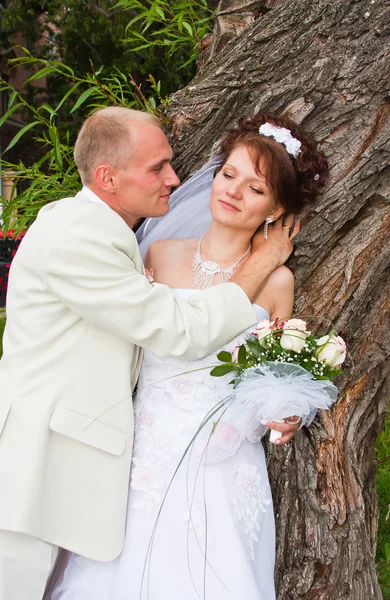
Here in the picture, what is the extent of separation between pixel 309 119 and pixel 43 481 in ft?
6.59

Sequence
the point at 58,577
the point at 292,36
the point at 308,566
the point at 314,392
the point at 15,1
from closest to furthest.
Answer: the point at 314,392 < the point at 58,577 < the point at 308,566 < the point at 292,36 < the point at 15,1

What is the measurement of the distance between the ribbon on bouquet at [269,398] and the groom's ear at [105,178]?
96cm

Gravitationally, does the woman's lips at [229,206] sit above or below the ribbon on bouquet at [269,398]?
above

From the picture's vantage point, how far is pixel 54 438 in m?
2.61

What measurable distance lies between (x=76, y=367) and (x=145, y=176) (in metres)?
0.85

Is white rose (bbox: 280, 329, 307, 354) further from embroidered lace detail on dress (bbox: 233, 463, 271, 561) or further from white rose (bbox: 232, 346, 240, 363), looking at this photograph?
embroidered lace detail on dress (bbox: 233, 463, 271, 561)

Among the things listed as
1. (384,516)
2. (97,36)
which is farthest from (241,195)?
(97,36)

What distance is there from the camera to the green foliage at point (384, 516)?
4151 mm

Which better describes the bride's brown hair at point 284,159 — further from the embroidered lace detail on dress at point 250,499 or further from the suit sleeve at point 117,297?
the embroidered lace detail on dress at point 250,499

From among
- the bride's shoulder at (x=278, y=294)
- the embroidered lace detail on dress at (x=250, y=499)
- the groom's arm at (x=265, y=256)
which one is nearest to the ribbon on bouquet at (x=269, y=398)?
the embroidered lace detail on dress at (x=250, y=499)

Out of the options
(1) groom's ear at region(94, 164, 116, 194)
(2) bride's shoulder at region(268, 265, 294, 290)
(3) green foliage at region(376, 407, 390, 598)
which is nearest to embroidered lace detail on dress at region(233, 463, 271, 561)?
(2) bride's shoulder at region(268, 265, 294, 290)

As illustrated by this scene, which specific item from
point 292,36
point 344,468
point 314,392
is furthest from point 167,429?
point 292,36

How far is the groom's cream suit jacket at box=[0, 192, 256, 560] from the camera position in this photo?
8.36ft

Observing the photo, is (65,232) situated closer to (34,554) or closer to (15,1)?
(34,554)
